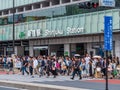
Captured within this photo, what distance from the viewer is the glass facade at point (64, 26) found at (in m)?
46.0

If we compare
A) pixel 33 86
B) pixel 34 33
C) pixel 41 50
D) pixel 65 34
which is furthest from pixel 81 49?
pixel 33 86

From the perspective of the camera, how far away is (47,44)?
5828 centimetres

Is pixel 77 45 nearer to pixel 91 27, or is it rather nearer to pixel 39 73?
pixel 91 27

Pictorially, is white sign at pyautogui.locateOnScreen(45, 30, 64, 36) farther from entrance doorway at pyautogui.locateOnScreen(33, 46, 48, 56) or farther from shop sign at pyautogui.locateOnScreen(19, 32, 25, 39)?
shop sign at pyautogui.locateOnScreen(19, 32, 25, 39)

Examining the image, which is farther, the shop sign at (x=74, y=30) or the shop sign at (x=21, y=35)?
the shop sign at (x=21, y=35)

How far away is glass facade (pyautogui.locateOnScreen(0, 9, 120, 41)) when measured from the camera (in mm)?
46031

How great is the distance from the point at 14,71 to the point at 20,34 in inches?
838

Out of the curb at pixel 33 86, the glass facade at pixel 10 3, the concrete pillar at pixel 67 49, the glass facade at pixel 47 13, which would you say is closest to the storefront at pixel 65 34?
the concrete pillar at pixel 67 49

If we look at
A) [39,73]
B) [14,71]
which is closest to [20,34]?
[14,71]

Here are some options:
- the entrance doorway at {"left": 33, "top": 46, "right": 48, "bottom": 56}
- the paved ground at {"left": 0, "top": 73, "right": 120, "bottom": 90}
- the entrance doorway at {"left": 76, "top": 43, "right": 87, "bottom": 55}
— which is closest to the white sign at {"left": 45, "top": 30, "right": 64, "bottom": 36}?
the entrance doorway at {"left": 76, "top": 43, "right": 87, "bottom": 55}

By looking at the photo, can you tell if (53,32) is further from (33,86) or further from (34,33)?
(33,86)

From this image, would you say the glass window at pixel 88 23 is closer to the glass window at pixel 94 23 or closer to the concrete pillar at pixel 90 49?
the glass window at pixel 94 23

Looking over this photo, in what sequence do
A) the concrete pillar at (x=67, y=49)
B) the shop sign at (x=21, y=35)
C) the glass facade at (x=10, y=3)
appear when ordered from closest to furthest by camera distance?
the concrete pillar at (x=67, y=49) → the shop sign at (x=21, y=35) → the glass facade at (x=10, y=3)

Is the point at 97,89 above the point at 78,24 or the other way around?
the other way around
